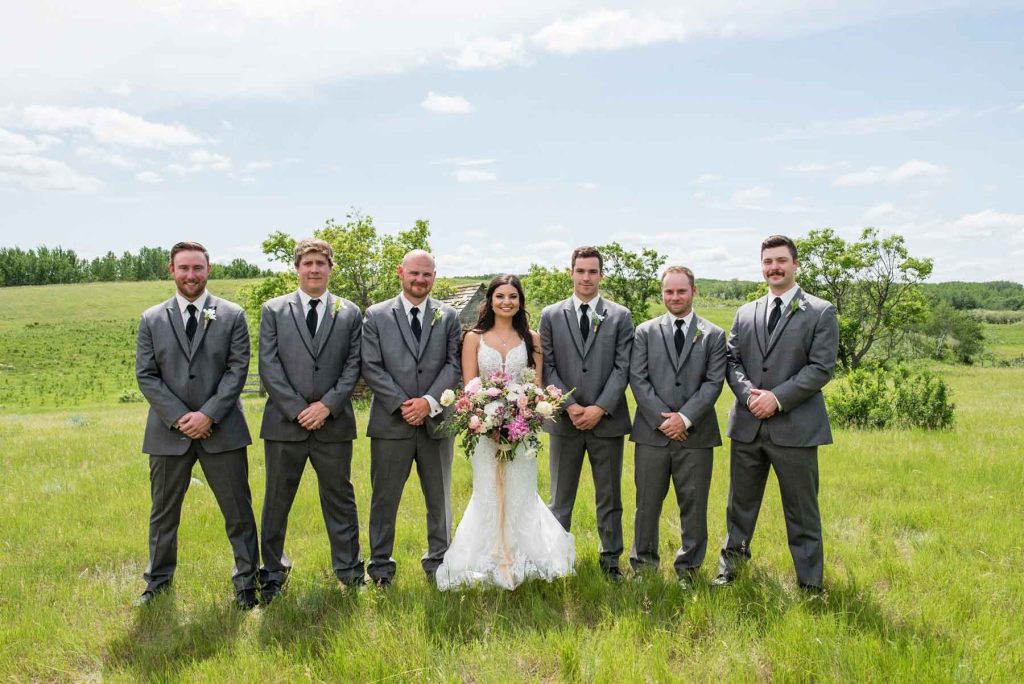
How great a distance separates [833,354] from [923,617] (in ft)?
6.99

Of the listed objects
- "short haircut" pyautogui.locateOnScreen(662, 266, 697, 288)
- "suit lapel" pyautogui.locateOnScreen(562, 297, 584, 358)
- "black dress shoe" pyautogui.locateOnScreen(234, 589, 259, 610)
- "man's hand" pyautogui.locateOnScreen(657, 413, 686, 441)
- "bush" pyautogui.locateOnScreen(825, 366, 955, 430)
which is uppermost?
"short haircut" pyautogui.locateOnScreen(662, 266, 697, 288)

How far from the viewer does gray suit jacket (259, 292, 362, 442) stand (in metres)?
5.82

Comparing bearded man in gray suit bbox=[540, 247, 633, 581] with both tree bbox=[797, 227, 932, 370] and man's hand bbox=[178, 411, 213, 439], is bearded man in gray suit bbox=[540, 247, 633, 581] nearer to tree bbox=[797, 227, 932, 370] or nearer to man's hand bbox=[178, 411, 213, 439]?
man's hand bbox=[178, 411, 213, 439]

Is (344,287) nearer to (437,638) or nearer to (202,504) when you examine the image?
(202,504)

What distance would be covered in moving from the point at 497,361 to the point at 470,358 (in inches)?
10.7

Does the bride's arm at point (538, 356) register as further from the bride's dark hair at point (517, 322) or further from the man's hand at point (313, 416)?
the man's hand at point (313, 416)

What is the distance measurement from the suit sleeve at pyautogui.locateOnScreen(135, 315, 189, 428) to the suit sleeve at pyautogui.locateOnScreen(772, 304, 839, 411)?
17.1ft

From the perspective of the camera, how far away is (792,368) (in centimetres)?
571

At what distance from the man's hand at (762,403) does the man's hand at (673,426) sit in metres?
0.61

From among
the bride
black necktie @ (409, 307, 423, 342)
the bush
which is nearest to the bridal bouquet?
the bride

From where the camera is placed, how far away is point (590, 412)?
595 cm

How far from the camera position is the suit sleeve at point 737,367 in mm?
5812


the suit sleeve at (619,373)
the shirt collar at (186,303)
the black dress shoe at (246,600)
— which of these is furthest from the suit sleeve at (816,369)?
the shirt collar at (186,303)

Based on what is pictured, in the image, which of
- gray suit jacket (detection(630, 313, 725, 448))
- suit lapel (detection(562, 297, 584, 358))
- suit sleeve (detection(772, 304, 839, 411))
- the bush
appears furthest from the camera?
the bush
